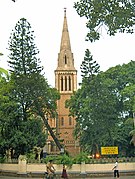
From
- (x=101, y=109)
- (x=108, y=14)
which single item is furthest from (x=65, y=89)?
(x=108, y=14)

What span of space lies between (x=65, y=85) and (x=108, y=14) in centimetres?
5512

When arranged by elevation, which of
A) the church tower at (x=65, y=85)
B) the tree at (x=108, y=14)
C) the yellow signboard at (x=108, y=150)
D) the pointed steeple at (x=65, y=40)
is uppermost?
the pointed steeple at (x=65, y=40)

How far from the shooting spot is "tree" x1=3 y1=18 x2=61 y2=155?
3162 centimetres

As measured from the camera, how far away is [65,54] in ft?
222

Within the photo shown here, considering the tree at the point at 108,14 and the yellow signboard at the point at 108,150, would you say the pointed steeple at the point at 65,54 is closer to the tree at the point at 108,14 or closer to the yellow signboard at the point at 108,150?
the yellow signboard at the point at 108,150

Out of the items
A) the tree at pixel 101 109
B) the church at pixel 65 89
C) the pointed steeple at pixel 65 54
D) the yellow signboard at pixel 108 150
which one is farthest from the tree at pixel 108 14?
the pointed steeple at pixel 65 54

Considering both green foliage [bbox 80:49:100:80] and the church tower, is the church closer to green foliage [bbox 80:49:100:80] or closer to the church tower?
the church tower

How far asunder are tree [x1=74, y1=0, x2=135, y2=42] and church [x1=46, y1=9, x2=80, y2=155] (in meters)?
51.2

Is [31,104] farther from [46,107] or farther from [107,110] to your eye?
[107,110]

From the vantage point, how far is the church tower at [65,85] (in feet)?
210

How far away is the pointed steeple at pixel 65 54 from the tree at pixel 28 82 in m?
31.8

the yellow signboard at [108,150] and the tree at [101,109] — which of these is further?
the tree at [101,109]

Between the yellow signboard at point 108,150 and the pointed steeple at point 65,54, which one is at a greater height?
the pointed steeple at point 65,54

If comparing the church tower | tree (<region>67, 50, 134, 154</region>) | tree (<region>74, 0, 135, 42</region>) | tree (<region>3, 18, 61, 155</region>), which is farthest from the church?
tree (<region>74, 0, 135, 42</region>)
